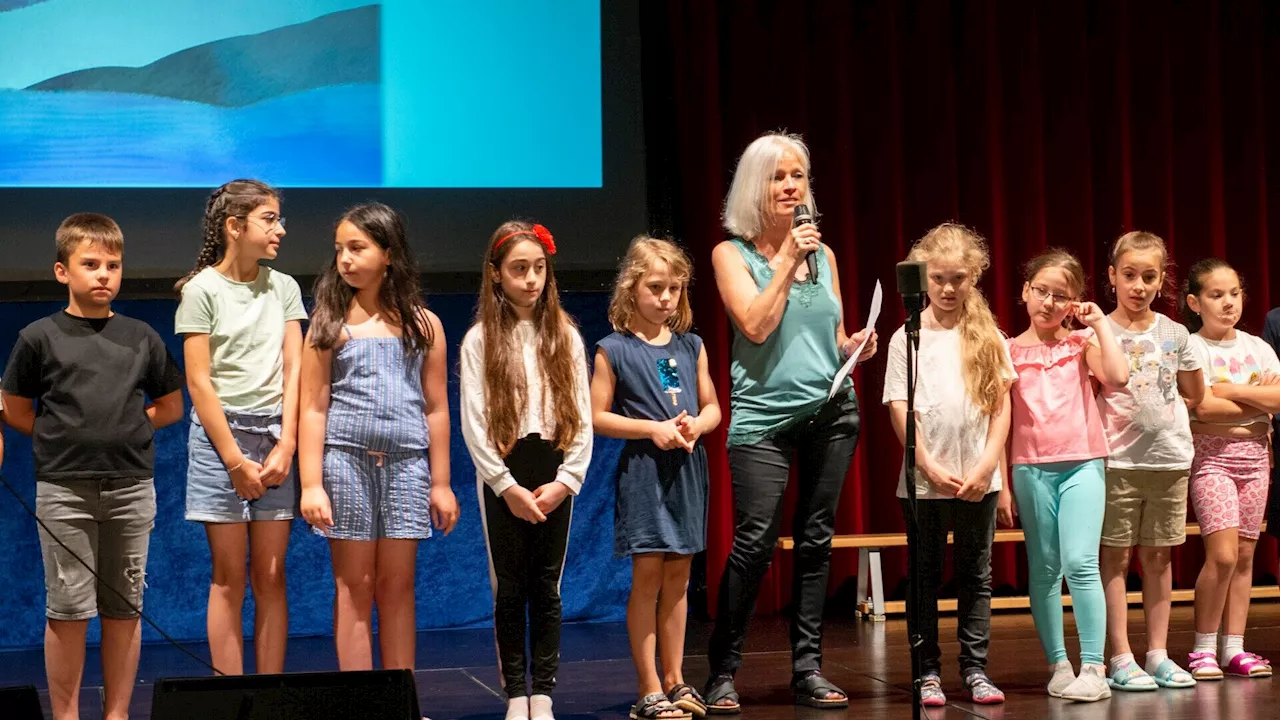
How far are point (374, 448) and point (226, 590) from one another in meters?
0.48

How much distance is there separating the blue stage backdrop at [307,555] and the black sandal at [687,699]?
1764mm

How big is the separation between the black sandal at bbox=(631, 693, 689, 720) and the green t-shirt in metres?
1.13

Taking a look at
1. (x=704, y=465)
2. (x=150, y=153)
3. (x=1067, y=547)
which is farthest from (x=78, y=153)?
(x=1067, y=547)

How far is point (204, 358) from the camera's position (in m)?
3.20

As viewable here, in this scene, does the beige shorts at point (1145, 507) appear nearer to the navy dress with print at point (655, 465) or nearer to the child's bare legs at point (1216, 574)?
the child's bare legs at point (1216, 574)

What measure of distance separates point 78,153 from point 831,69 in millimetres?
2808

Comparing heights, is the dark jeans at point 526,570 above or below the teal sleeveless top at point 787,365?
below

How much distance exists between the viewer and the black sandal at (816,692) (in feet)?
11.1

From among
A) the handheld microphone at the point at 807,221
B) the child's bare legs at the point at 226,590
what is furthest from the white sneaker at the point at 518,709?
the handheld microphone at the point at 807,221

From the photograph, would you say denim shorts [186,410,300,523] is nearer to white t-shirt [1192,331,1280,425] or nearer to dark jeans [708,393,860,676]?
dark jeans [708,393,860,676]

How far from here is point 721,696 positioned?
3400mm

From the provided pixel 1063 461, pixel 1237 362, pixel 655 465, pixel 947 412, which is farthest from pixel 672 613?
pixel 1237 362

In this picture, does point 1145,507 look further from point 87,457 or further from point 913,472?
point 87,457

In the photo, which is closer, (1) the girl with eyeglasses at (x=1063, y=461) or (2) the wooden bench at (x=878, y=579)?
(1) the girl with eyeglasses at (x=1063, y=461)
